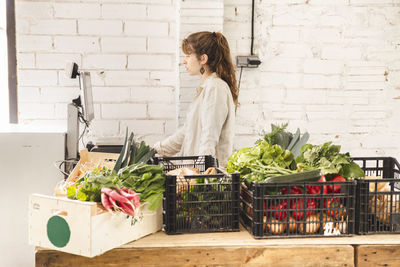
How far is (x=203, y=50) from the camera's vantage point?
2.78 metres

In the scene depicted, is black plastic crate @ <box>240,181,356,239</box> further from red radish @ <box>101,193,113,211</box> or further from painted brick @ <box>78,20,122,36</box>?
painted brick @ <box>78,20,122,36</box>

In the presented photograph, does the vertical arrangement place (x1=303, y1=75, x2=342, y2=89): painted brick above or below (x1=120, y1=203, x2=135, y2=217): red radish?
above

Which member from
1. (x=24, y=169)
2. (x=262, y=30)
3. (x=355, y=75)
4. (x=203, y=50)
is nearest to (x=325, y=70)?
(x=355, y=75)

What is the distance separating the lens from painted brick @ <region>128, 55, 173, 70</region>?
3312mm

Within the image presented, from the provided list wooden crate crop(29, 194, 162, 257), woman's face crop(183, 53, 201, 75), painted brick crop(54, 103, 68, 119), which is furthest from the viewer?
painted brick crop(54, 103, 68, 119)

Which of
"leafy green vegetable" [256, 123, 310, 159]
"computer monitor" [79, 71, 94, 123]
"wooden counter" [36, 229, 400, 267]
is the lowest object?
"wooden counter" [36, 229, 400, 267]

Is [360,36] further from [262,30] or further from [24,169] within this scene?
[24,169]

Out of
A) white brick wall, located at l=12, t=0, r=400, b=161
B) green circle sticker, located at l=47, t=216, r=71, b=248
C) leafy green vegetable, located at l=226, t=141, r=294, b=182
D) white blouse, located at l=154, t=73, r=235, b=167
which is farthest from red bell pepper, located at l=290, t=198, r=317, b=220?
white brick wall, located at l=12, t=0, r=400, b=161

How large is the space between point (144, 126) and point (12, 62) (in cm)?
108

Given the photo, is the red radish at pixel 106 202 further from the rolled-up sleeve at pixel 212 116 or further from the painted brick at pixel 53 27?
the painted brick at pixel 53 27

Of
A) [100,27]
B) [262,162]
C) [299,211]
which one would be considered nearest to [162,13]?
[100,27]

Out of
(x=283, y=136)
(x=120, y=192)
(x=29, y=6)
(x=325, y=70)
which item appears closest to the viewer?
(x=120, y=192)

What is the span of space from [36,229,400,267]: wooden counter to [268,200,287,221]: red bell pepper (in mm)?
77

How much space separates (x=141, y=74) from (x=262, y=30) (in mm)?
991
